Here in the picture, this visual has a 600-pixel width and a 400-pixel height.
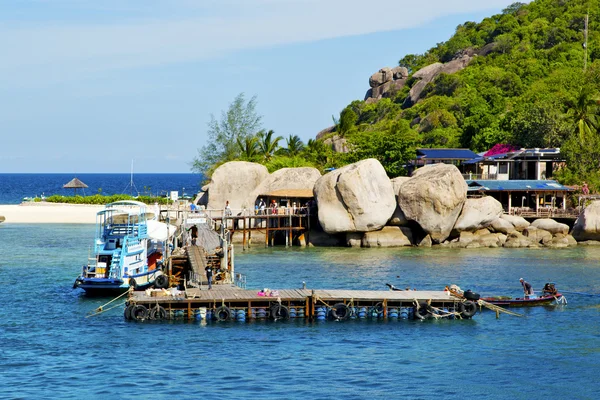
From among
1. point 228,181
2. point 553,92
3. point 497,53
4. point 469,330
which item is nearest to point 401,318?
point 469,330

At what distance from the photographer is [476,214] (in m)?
65.2

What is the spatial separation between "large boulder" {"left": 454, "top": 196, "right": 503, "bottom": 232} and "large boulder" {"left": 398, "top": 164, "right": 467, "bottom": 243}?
2.82ft

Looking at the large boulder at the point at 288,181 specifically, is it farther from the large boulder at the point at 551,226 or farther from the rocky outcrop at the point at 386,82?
the rocky outcrop at the point at 386,82

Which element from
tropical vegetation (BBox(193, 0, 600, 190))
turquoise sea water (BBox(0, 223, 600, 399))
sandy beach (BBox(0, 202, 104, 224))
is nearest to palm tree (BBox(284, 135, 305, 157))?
tropical vegetation (BBox(193, 0, 600, 190))

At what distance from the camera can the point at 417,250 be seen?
6303 centimetres

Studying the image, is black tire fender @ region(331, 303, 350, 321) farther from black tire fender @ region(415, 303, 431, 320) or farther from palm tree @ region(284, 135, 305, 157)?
palm tree @ region(284, 135, 305, 157)

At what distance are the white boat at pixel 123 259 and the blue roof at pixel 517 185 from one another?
114ft

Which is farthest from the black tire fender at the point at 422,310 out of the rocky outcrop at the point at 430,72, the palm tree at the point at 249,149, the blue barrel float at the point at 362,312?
the rocky outcrop at the point at 430,72

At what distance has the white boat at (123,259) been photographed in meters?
43.8

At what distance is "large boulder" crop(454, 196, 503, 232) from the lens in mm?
65125

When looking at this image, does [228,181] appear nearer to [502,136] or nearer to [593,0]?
[502,136]

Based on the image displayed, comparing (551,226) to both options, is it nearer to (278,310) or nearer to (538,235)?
(538,235)

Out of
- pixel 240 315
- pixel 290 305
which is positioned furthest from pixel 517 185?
pixel 240 315

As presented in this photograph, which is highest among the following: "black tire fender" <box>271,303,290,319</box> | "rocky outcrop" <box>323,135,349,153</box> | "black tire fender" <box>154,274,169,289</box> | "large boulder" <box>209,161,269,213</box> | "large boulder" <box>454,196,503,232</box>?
"rocky outcrop" <box>323,135,349,153</box>
